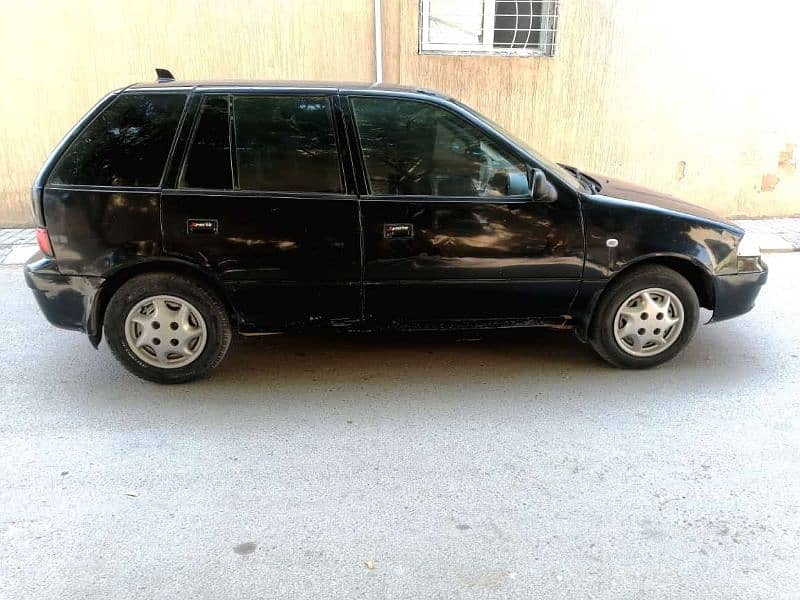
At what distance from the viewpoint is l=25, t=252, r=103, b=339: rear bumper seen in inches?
144

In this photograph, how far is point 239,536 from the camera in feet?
8.56

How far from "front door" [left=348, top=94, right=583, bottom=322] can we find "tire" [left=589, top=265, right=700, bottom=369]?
0.34 meters

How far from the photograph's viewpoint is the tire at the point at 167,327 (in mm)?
3678

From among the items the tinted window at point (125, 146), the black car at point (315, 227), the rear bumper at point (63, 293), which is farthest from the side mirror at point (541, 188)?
the rear bumper at point (63, 293)

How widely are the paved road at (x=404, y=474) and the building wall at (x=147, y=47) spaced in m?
4.18

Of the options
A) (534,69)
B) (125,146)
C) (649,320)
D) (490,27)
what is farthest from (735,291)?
(490,27)

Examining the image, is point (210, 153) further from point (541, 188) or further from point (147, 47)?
point (147, 47)

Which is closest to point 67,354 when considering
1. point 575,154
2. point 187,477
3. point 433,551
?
point 187,477

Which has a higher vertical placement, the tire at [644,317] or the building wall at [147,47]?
the building wall at [147,47]

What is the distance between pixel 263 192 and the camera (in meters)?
3.61

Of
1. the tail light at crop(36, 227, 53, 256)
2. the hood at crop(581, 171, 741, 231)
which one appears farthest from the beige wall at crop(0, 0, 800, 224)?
the tail light at crop(36, 227, 53, 256)

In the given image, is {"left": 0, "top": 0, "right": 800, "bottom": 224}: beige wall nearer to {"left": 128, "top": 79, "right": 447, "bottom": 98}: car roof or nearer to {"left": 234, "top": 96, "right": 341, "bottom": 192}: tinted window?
{"left": 128, "top": 79, "right": 447, "bottom": 98}: car roof

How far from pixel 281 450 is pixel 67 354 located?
2.07 metres

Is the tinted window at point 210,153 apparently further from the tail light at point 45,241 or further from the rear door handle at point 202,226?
the tail light at point 45,241
